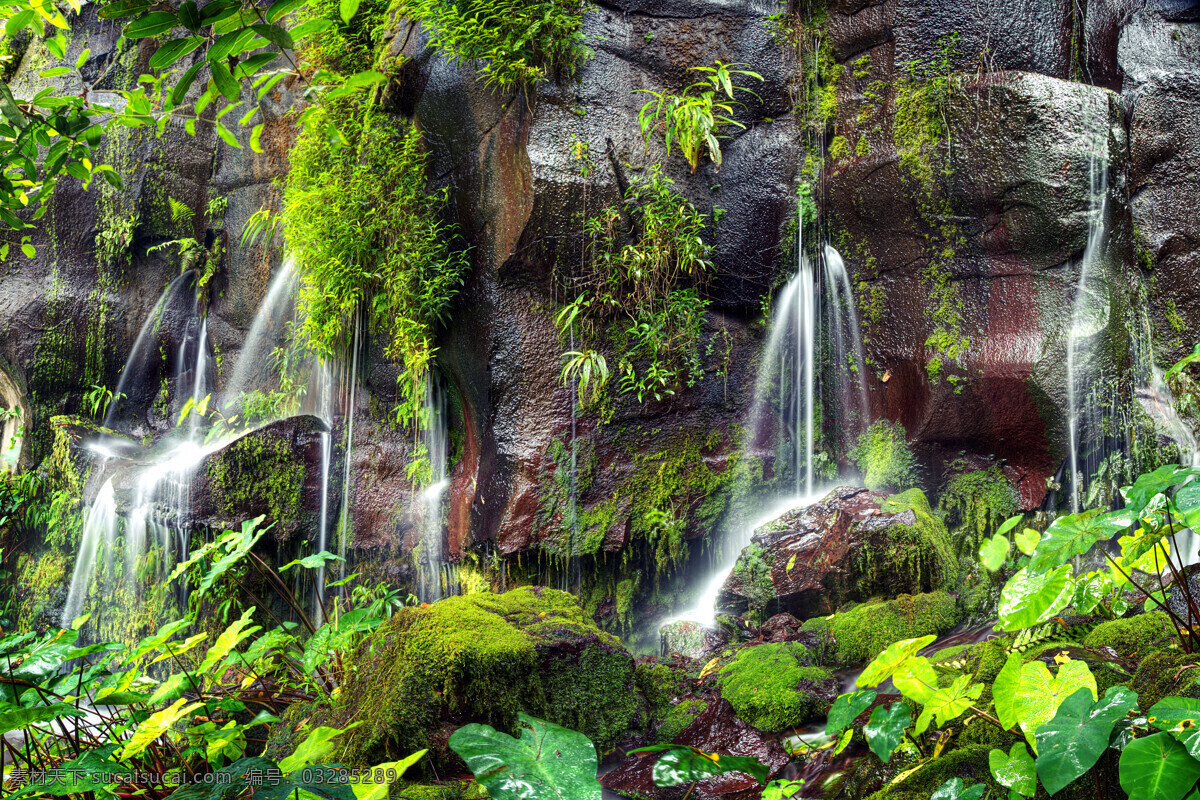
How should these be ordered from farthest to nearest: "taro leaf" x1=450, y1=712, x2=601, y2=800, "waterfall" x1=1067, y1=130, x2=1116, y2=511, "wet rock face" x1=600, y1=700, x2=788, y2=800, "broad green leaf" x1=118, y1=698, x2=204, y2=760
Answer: "waterfall" x1=1067, y1=130, x2=1116, y2=511 → "wet rock face" x1=600, y1=700, x2=788, y2=800 → "broad green leaf" x1=118, y1=698, x2=204, y2=760 → "taro leaf" x1=450, y1=712, x2=601, y2=800

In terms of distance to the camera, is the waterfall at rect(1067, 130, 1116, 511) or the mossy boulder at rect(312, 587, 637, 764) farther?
the waterfall at rect(1067, 130, 1116, 511)

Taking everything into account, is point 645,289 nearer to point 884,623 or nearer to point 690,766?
point 884,623

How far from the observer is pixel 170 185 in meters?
9.30


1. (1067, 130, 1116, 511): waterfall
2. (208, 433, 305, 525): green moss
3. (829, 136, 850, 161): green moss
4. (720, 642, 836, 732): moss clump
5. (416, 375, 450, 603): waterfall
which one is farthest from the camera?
(208, 433, 305, 525): green moss

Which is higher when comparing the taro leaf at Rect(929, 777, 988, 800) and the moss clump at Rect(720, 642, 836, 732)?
the taro leaf at Rect(929, 777, 988, 800)

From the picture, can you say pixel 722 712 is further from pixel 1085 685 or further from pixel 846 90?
pixel 846 90

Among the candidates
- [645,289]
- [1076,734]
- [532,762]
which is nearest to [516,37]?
[645,289]

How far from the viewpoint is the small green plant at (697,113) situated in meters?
6.19

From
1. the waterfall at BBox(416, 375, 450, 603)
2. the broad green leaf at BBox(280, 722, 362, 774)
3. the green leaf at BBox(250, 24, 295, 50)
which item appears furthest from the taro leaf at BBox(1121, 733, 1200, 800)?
the waterfall at BBox(416, 375, 450, 603)

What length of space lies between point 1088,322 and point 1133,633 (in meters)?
4.01

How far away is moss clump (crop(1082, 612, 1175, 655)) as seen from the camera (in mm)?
2338

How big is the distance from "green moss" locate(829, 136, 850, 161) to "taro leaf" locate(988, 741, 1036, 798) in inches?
230

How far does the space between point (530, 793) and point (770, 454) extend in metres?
5.41

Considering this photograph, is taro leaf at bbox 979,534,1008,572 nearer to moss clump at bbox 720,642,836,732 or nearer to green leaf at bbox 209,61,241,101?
moss clump at bbox 720,642,836,732
